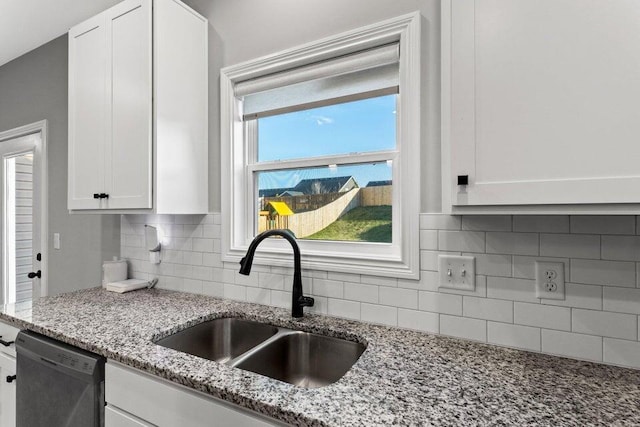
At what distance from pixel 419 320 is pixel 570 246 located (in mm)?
564

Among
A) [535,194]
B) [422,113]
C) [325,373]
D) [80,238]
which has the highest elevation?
[422,113]

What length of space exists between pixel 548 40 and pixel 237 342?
1559 mm

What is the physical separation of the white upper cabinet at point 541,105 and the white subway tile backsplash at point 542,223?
0.83 ft

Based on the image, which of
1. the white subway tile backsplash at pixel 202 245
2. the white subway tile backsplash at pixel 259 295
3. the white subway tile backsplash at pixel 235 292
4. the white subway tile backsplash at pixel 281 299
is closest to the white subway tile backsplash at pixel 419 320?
the white subway tile backsplash at pixel 281 299

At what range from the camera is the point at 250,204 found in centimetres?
184

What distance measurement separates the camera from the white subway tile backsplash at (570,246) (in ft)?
3.36

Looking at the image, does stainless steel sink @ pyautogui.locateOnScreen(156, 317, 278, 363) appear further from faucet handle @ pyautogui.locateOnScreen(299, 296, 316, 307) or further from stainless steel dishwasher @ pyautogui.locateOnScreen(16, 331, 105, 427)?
stainless steel dishwasher @ pyautogui.locateOnScreen(16, 331, 105, 427)

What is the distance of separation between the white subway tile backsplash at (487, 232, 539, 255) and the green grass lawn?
1.43 ft

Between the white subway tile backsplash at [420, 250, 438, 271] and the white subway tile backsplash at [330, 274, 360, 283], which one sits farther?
the white subway tile backsplash at [330, 274, 360, 283]

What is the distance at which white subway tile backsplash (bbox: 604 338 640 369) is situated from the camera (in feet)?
3.23

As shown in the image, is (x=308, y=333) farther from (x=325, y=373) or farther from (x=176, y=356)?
Answer: (x=176, y=356)

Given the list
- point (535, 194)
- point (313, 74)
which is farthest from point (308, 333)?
point (313, 74)

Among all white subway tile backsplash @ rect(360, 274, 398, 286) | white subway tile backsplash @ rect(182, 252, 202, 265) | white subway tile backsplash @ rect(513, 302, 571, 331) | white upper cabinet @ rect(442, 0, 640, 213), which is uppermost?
white upper cabinet @ rect(442, 0, 640, 213)

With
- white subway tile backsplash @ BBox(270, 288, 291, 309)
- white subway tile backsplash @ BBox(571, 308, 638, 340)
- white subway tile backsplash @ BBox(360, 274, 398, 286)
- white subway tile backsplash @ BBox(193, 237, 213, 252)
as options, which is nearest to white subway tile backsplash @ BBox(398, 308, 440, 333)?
white subway tile backsplash @ BBox(360, 274, 398, 286)
